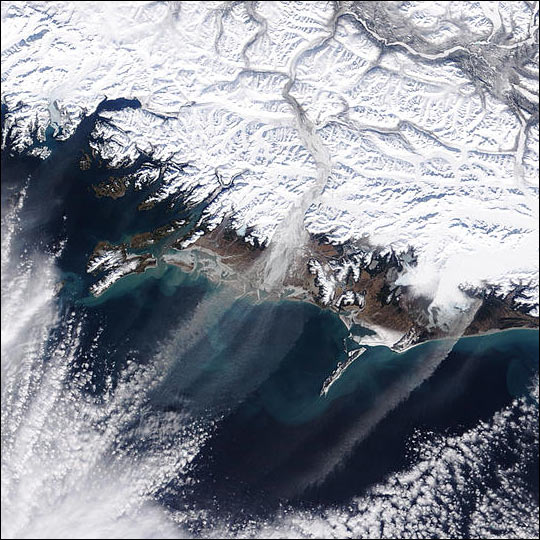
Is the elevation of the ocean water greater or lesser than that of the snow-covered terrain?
lesser

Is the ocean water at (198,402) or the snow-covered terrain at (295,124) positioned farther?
the snow-covered terrain at (295,124)

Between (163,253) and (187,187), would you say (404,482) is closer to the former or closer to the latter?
(163,253)

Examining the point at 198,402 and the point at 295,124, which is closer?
the point at 198,402

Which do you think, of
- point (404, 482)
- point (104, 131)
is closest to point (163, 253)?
point (104, 131)

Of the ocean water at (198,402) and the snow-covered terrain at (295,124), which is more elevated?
the snow-covered terrain at (295,124)

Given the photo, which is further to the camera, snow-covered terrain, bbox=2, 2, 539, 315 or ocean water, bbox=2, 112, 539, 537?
snow-covered terrain, bbox=2, 2, 539, 315
